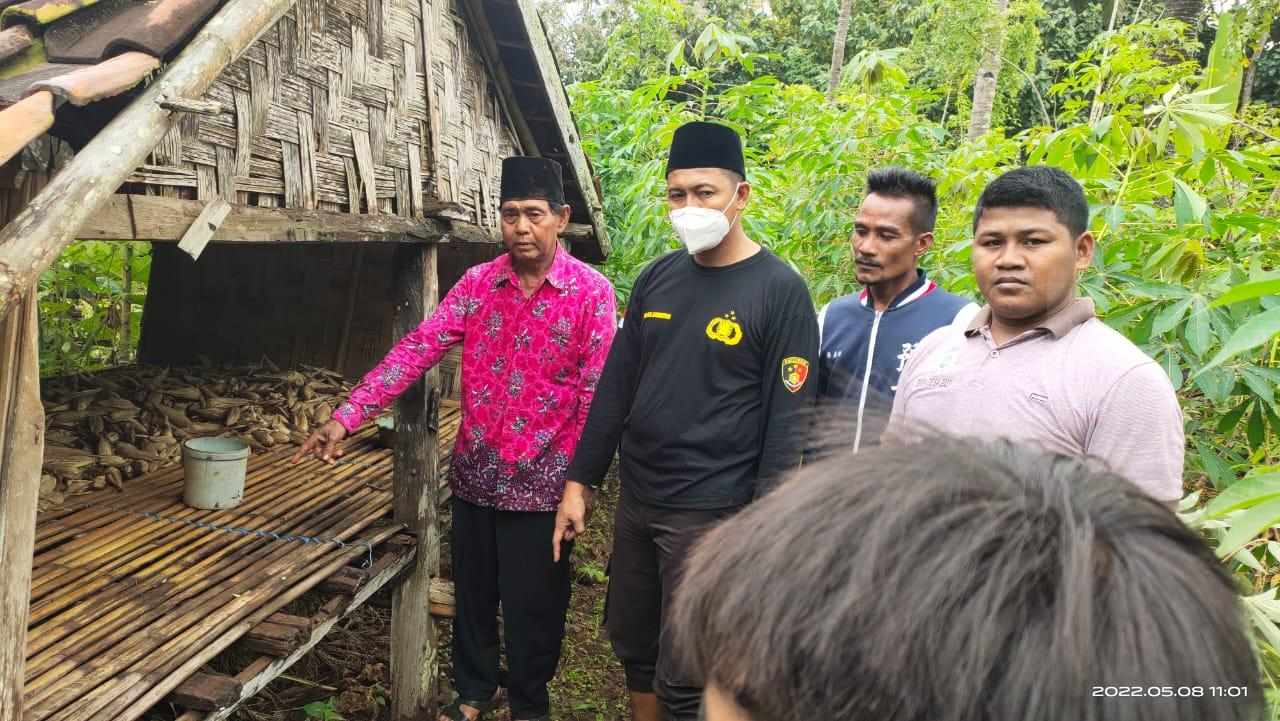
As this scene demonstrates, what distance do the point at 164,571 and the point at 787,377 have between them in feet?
8.22

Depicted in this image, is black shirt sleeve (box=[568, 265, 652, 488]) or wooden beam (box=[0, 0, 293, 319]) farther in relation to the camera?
black shirt sleeve (box=[568, 265, 652, 488])

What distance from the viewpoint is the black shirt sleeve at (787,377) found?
267 centimetres

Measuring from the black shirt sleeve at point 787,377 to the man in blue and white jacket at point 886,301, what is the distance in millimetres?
169

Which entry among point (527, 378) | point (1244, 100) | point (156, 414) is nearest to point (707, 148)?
point (527, 378)

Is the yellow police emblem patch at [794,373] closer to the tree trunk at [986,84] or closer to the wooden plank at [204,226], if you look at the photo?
the wooden plank at [204,226]

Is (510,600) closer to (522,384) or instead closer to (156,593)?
(522,384)

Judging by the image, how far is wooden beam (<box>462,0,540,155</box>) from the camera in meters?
4.36

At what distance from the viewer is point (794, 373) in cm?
268

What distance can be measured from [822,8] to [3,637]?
14.7m

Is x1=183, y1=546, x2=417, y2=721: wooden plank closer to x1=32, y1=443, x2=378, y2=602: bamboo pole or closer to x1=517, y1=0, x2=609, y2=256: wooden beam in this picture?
x1=32, y1=443, x2=378, y2=602: bamboo pole

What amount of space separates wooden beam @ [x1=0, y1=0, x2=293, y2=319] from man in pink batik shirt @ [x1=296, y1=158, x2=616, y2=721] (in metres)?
1.53

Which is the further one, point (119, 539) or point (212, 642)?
point (119, 539)

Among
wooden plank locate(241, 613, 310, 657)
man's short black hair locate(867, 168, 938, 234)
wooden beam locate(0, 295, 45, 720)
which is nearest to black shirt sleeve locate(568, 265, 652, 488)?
man's short black hair locate(867, 168, 938, 234)

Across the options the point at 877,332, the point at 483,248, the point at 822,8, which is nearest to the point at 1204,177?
the point at 877,332
